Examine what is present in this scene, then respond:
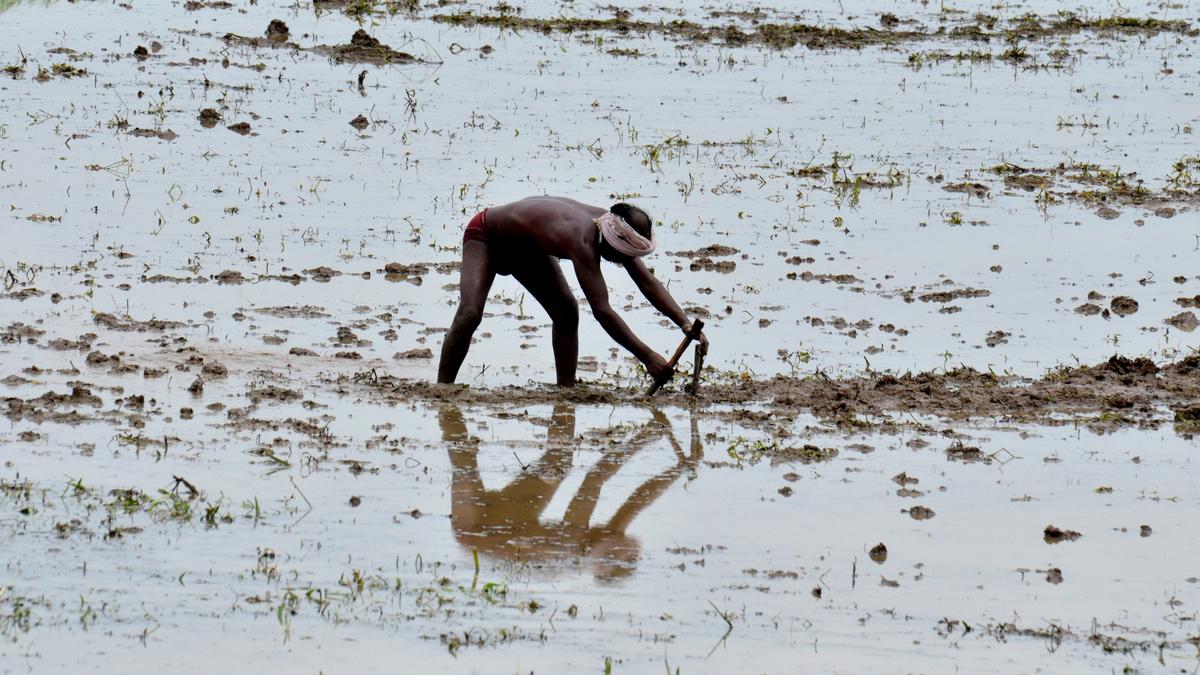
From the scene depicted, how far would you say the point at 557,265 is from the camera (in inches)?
371

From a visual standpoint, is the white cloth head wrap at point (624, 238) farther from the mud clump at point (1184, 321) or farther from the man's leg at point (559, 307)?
the mud clump at point (1184, 321)

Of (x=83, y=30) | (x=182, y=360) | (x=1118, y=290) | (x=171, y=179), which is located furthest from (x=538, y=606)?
(x=83, y=30)

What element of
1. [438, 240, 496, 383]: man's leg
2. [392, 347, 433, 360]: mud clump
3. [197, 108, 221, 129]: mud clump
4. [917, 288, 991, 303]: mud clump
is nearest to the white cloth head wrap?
[438, 240, 496, 383]: man's leg

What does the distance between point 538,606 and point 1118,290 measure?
755 cm

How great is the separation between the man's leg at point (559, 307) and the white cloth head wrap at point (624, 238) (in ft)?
2.33

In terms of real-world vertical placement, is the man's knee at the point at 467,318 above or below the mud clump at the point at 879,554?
above

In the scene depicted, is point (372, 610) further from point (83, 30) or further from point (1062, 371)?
point (83, 30)

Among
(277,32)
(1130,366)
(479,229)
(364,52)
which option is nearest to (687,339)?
(479,229)

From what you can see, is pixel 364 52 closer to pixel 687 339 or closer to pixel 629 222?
pixel 629 222

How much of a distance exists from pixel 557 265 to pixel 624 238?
2.61 ft

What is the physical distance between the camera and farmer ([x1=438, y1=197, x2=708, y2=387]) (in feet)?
28.8

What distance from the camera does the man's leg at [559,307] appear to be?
369 inches

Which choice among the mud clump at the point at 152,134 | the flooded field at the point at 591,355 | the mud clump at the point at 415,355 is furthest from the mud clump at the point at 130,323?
the mud clump at the point at 152,134

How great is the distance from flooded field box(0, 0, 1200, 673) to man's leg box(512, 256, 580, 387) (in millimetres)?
293
